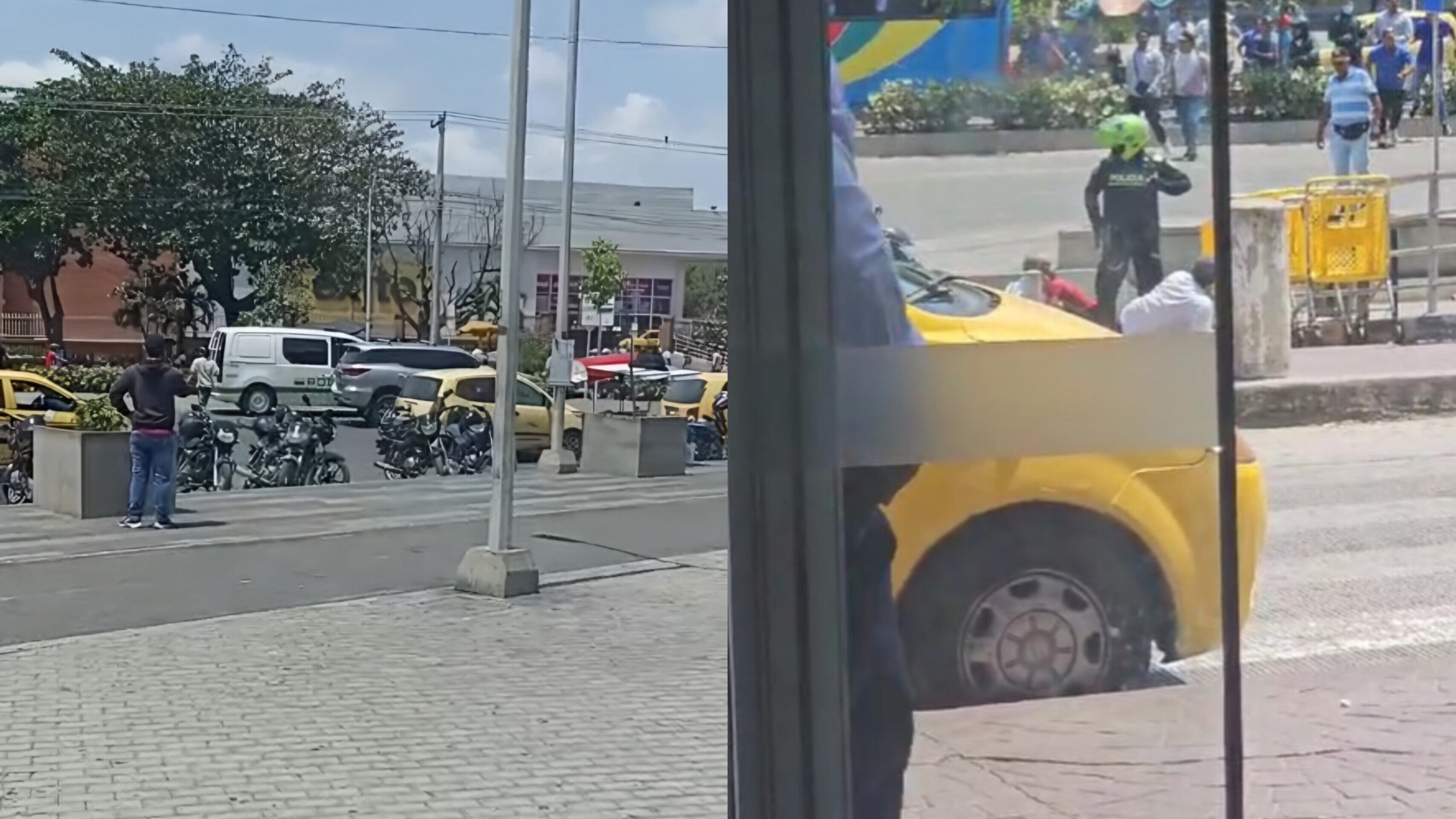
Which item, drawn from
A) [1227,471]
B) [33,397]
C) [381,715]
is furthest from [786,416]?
[33,397]

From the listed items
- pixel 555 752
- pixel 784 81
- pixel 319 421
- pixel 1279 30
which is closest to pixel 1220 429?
pixel 1279 30

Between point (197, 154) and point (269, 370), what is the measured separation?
51.5 ft

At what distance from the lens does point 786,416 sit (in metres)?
2.35

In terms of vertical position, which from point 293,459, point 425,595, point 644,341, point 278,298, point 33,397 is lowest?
point 425,595

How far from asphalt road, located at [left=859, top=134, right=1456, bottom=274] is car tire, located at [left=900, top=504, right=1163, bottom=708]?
382 mm

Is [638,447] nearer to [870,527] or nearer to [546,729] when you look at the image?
[546,729]

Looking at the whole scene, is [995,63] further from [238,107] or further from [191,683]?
[238,107]

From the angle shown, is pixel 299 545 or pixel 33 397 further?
pixel 33 397

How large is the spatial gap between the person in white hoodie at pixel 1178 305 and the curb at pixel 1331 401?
0.37ft

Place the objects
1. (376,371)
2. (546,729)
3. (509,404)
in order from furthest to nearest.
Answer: (376,371) → (509,404) → (546,729)

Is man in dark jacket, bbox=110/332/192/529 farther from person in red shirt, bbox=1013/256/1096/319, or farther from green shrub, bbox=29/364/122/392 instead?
green shrub, bbox=29/364/122/392

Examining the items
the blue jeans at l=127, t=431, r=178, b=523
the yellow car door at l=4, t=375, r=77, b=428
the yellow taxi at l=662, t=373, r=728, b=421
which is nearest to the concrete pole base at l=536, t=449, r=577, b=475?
the yellow taxi at l=662, t=373, r=728, b=421

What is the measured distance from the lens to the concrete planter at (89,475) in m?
14.2

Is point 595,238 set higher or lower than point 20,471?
higher
